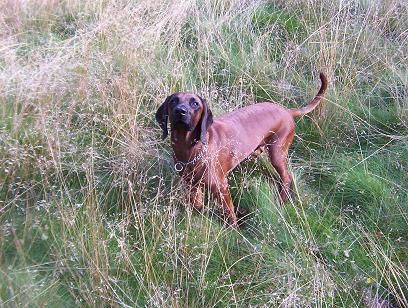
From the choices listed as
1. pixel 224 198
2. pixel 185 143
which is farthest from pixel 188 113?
pixel 224 198

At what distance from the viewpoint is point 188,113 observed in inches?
107

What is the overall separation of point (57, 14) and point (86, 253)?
9.18ft

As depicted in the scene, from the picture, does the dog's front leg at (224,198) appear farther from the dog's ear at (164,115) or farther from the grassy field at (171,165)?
the dog's ear at (164,115)

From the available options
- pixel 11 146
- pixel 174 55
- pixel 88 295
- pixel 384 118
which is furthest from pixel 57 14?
pixel 88 295

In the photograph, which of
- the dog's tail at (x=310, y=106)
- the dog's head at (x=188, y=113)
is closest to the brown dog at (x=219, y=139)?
the dog's head at (x=188, y=113)

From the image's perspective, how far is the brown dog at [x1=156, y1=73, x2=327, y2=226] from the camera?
2770mm

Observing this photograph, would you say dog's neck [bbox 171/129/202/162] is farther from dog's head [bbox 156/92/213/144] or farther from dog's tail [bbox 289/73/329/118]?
dog's tail [bbox 289/73/329/118]

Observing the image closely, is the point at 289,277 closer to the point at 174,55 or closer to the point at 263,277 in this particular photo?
the point at 263,277

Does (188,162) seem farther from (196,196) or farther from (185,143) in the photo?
(196,196)

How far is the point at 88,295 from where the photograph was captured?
2.08 m

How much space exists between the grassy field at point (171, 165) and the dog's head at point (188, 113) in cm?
28

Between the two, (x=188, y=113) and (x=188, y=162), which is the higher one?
(x=188, y=113)

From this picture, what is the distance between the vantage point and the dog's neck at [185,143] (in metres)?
2.85

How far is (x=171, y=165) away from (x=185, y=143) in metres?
0.21
